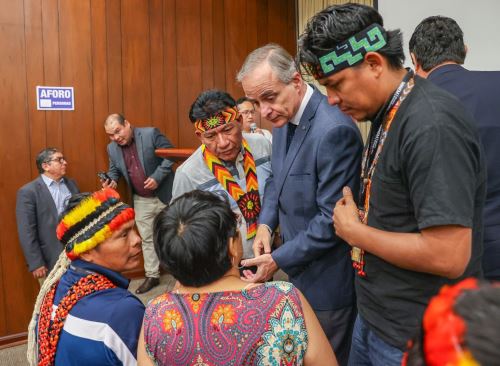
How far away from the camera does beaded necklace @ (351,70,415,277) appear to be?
1026mm

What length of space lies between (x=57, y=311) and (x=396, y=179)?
1.08m

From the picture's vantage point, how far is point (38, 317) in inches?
61.8

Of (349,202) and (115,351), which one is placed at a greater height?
(349,202)

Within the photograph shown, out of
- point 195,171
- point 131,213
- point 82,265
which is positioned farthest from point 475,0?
point 82,265

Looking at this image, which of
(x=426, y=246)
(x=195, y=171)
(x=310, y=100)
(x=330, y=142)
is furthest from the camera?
(x=195, y=171)

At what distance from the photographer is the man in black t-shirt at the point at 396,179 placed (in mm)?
899

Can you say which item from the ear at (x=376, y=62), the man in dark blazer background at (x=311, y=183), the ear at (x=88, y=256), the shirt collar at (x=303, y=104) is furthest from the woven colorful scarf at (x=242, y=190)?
the ear at (x=376, y=62)

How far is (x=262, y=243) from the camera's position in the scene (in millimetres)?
1668

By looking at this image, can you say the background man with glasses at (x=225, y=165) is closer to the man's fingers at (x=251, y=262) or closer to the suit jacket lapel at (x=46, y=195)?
the man's fingers at (x=251, y=262)

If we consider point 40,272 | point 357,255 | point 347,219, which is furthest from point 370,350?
point 40,272

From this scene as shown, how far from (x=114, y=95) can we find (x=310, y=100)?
3.23 meters

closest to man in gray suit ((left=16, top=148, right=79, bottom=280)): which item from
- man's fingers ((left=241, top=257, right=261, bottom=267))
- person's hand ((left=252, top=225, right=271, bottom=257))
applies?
person's hand ((left=252, top=225, right=271, bottom=257))

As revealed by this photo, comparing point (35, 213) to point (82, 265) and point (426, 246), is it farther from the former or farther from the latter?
point (426, 246)

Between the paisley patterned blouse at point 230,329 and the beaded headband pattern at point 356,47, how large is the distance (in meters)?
0.56
